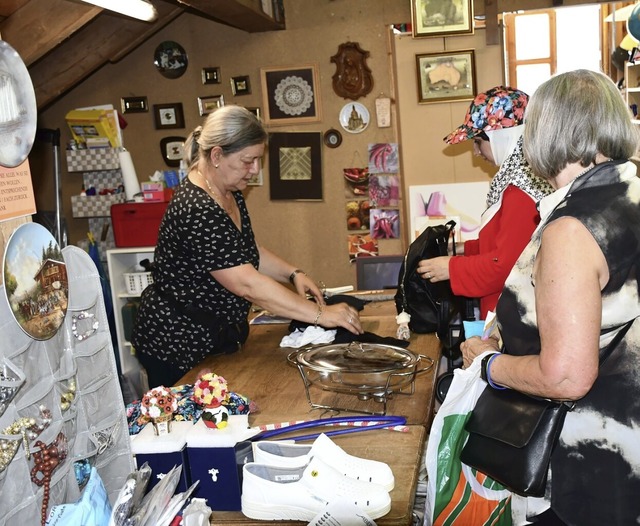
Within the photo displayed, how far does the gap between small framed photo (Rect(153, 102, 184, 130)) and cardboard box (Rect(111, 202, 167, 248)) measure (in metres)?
0.96

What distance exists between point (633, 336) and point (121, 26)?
4470mm

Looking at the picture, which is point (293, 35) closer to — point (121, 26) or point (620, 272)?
point (121, 26)

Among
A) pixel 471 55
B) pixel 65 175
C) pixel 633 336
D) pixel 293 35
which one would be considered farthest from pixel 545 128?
pixel 65 175

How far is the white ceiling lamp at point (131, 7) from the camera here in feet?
10.7

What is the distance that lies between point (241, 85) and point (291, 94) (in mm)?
385

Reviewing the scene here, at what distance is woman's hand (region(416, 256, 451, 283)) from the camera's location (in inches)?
102

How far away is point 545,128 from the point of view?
4.89ft

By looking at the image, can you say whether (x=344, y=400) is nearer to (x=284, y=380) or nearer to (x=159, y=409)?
(x=284, y=380)

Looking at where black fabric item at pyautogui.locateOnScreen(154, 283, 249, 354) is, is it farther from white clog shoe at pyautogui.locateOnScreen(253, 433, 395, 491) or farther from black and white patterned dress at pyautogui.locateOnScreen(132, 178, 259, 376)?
white clog shoe at pyautogui.locateOnScreen(253, 433, 395, 491)

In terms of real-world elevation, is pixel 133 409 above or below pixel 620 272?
below

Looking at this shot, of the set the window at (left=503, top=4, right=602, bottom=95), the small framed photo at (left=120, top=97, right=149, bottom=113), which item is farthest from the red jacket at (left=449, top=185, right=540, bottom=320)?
the window at (left=503, top=4, right=602, bottom=95)

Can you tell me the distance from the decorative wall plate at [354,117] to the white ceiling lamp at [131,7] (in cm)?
184

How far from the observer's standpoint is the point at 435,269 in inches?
102

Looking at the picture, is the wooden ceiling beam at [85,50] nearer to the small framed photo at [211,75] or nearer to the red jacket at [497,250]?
the small framed photo at [211,75]
